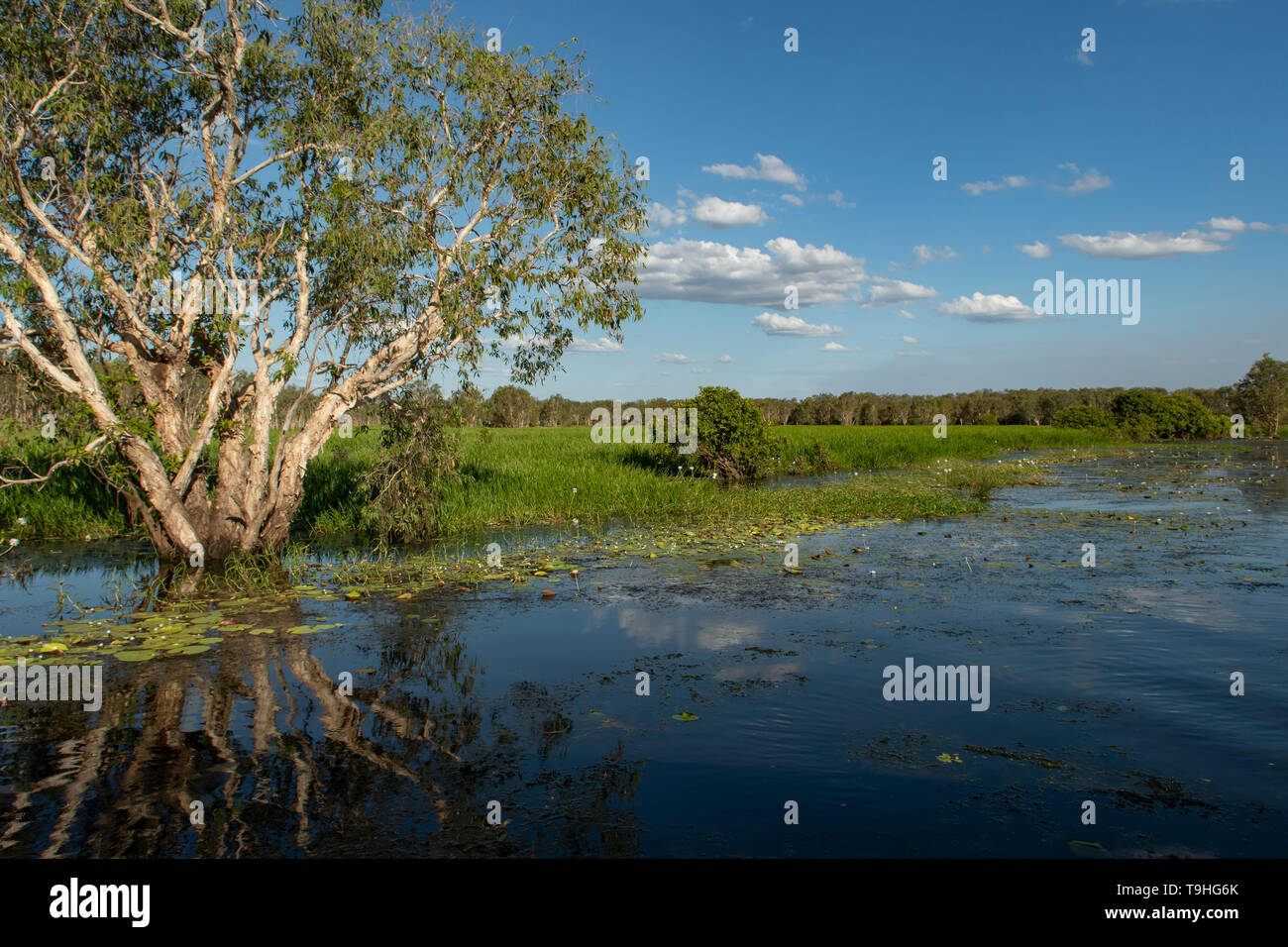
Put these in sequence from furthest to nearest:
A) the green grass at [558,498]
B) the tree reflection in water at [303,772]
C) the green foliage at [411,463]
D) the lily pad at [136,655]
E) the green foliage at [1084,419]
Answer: the green foliage at [1084,419] < the green grass at [558,498] < the green foliage at [411,463] < the lily pad at [136,655] < the tree reflection in water at [303,772]

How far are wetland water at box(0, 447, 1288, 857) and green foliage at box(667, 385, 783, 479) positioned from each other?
45.5ft

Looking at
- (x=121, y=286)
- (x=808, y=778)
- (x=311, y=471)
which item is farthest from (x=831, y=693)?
(x=311, y=471)

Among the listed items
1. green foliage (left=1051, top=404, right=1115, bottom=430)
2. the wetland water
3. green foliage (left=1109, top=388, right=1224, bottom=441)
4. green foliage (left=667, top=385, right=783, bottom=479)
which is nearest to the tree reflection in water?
the wetland water

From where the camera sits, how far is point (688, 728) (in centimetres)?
554

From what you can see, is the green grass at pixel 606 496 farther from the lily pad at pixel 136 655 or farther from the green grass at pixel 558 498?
the lily pad at pixel 136 655

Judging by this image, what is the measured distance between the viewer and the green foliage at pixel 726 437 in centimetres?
2400

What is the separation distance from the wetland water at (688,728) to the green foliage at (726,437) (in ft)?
45.5

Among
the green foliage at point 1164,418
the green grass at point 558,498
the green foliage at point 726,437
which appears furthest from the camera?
the green foliage at point 1164,418

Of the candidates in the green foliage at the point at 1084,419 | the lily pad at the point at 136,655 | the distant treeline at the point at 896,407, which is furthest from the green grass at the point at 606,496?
the distant treeline at the point at 896,407

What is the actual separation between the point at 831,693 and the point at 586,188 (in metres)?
9.90

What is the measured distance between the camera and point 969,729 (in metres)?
5.48

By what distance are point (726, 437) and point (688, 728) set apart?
19323mm

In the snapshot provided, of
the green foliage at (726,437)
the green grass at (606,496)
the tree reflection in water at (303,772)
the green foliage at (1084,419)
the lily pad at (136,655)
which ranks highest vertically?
the green foliage at (1084,419)
